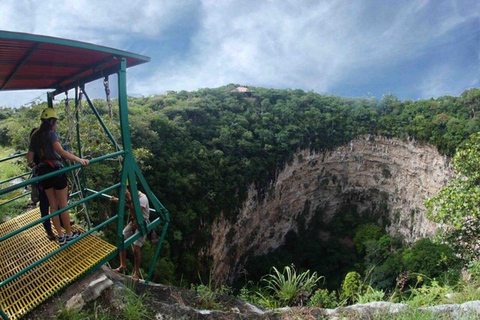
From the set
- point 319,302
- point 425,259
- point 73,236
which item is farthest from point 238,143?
point 73,236

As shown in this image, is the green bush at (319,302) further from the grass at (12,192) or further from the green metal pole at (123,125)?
the grass at (12,192)

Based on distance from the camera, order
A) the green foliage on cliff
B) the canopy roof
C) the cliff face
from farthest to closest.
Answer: the cliff face → the green foliage on cliff → the canopy roof

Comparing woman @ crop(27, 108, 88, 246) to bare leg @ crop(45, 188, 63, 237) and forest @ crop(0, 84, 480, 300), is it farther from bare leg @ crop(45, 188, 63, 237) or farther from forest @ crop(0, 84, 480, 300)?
forest @ crop(0, 84, 480, 300)

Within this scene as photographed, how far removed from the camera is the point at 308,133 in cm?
3356

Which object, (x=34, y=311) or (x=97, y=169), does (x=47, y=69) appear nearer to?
(x=34, y=311)

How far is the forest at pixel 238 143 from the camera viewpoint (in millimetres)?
13203

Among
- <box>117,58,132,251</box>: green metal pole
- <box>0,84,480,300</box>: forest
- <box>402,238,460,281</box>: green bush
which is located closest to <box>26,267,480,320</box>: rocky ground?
<box>117,58,132,251</box>: green metal pole

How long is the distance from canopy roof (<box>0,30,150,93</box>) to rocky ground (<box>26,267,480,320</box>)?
2566 millimetres

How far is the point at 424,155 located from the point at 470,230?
85.8 feet

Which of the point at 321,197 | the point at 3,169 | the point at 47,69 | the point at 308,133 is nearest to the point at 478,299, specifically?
the point at 47,69

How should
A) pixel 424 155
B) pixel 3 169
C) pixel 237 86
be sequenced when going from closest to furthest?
pixel 3 169
pixel 424 155
pixel 237 86

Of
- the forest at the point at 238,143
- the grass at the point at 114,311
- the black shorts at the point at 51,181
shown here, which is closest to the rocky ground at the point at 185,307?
the grass at the point at 114,311

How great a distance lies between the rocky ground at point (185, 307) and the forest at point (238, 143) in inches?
212

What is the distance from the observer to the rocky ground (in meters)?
3.17
